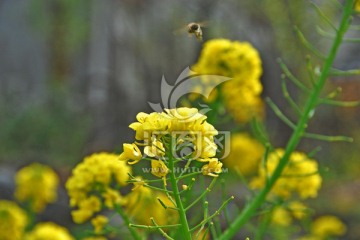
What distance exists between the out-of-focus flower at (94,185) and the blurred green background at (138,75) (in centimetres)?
493

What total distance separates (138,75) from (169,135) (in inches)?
358

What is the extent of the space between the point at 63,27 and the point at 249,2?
3.84 meters

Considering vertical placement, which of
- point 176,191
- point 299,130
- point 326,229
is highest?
point 176,191

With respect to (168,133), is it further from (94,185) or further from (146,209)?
(146,209)

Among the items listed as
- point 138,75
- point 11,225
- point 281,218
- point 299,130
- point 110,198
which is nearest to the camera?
point 110,198

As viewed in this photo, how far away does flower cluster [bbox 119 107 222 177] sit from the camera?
1.54m

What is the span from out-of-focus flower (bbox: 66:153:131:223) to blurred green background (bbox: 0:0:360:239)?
493cm

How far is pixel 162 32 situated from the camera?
10742 millimetres

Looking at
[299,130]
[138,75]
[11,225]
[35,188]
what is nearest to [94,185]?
[299,130]

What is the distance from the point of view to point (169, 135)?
1562mm

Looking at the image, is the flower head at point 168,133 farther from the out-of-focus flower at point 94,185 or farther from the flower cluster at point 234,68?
the flower cluster at point 234,68

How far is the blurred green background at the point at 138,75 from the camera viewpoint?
8875mm

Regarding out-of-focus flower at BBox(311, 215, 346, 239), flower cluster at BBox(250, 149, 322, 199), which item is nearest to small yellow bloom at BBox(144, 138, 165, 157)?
flower cluster at BBox(250, 149, 322, 199)

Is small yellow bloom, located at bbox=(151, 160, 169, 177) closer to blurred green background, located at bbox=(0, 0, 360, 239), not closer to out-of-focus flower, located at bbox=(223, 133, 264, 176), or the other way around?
out-of-focus flower, located at bbox=(223, 133, 264, 176)
